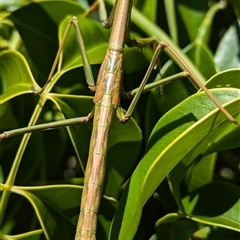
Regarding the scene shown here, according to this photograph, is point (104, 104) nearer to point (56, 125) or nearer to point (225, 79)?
point (56, 125)

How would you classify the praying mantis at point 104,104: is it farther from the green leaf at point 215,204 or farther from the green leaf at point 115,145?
the green leaf at point 215,204

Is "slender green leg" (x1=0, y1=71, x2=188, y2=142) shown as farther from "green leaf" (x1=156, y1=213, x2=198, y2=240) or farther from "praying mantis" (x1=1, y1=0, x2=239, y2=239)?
"green leaf" (x1=156, y1=213, x2=198, y2=240)

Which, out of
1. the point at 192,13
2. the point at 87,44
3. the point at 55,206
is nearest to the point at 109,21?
the point at 87,44

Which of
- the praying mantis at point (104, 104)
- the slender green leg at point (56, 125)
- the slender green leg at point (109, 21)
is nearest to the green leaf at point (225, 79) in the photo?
Answer: the praying mantis at point (104, 104)

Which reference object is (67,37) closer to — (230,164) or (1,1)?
(1,1)

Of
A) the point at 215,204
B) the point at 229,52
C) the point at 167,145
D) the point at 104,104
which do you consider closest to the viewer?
the point at 167,145

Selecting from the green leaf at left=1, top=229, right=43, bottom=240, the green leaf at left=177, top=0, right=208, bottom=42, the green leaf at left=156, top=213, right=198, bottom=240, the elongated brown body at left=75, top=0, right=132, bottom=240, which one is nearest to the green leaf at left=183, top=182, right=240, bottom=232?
the green leaf at left=156, top=213, right=198, bottom=240
